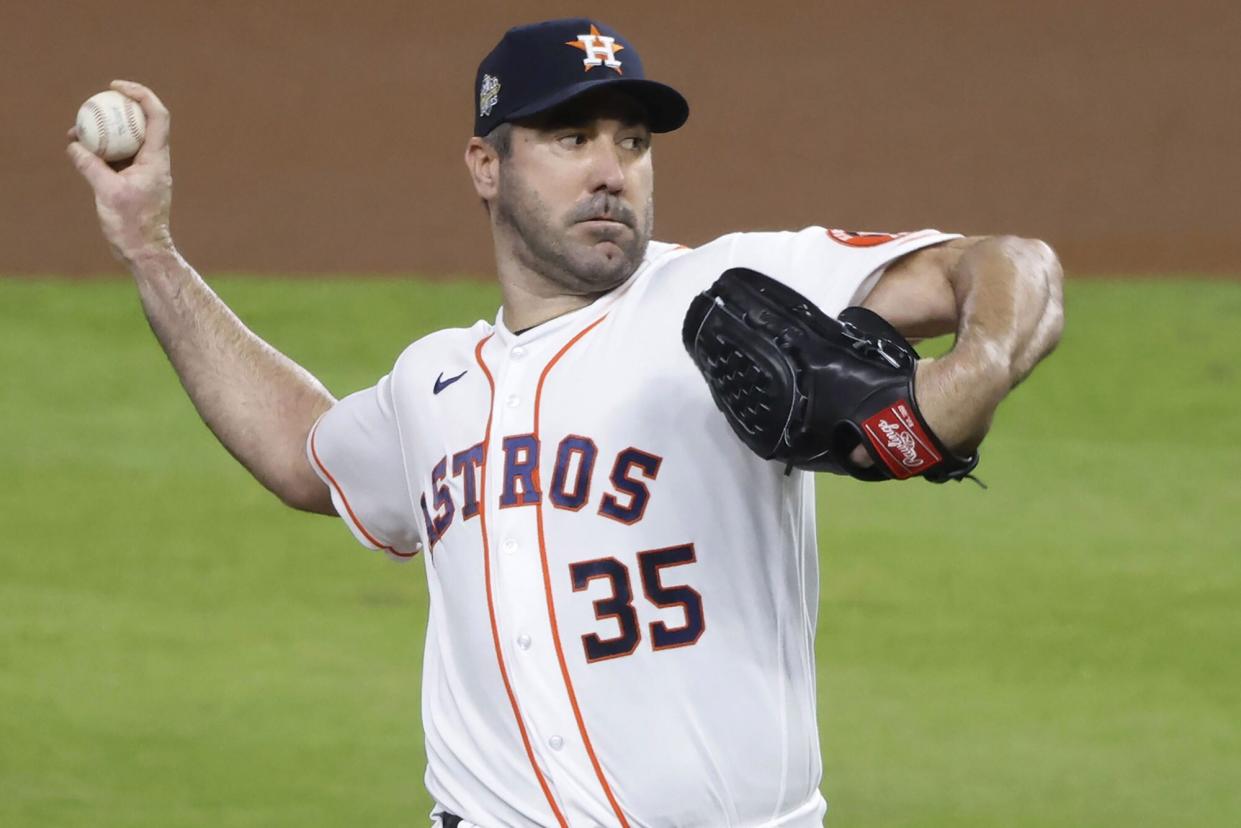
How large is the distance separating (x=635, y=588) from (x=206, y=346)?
1148 mm

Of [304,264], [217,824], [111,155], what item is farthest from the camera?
[304,264]

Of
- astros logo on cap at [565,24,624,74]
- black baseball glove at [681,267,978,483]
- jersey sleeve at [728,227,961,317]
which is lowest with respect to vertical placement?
black baseball glove at [681,267,978,483]

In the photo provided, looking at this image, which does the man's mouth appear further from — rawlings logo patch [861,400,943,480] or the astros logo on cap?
rawlings logo patch [861,400,943,480]

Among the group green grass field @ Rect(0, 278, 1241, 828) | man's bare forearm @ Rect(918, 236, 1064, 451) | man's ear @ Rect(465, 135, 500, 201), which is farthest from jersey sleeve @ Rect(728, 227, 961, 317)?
green grass field @ Rect(0, 278, 1241, 828)

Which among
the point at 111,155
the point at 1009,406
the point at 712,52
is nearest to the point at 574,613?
the point at 111,155

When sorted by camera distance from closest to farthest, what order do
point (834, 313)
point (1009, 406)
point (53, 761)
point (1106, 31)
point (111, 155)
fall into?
point (834, 313) < point (111, 155) < point (53, 761) < point (1009, 406) < point (1106, 31)

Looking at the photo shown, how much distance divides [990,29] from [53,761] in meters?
9.99

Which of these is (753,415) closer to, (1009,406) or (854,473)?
(854,473)

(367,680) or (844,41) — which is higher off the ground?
(844,41)

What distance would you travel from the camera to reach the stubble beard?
3043mm

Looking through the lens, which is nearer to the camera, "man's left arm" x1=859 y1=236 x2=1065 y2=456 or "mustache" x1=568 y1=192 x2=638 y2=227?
"man's left arm" x1=859 y1=236 x2=1065 y2=456

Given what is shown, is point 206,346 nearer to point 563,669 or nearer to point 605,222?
point 605,222

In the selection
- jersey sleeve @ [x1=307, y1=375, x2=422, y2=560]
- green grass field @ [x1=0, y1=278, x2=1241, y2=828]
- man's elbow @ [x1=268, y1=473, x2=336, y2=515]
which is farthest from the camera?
green grass field @ [x1=0, y1=278, x2=1241, y2=828]

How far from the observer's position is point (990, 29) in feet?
46.6
